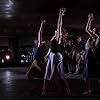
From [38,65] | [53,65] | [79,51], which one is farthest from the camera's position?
[79,51]

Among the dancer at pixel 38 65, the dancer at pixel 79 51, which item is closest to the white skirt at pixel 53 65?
the dancer at pixel 38 65

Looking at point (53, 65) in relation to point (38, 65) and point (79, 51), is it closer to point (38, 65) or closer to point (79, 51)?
point (38, 65)

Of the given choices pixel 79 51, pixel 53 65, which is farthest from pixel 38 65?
pixel 53 65

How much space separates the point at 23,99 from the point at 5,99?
0.49m

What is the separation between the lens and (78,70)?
2347 centimetres

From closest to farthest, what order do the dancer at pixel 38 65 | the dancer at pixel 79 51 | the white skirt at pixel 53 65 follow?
1. the white skirt at pixel 53 65
2. the dancer at pixel 38 65
3. the dancer at pixel 79 51

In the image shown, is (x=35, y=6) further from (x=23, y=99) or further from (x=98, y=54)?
(x=23, y=99)

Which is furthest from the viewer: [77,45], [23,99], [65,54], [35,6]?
[35,6]

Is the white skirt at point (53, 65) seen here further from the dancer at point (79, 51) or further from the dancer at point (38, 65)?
the dancer at point (79, 51)

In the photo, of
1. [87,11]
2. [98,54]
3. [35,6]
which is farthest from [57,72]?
[87,11]

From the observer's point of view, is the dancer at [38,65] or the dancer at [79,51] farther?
the dancer at [79,51]

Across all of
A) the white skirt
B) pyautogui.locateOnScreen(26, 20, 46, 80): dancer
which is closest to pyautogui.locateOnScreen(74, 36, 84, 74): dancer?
pyautogui.locateOnScreen(26, 20, 46, 80): dancer

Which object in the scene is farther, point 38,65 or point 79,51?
point 79,51

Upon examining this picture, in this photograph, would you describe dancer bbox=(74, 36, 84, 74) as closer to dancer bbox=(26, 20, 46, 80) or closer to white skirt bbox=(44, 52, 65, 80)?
dancer bbox=(26, 20, 46, 80)
